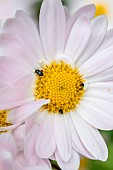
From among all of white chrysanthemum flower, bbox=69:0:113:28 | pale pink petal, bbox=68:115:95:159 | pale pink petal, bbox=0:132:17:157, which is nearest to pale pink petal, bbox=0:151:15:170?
pale pink petal, bbox=0:132:17:157

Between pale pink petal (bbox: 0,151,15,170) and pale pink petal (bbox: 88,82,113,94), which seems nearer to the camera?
pale pink petal (bbox: 0,151,15,170)

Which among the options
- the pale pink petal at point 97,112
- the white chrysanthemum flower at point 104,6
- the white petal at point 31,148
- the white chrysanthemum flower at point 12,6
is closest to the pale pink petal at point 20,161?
the white petal at point 31,148

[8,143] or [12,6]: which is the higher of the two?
[12,6]

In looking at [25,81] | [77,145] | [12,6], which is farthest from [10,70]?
[12,6]

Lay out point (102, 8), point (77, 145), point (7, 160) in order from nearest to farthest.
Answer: point (7, 160) → point (77, 145) → point (102, 8)

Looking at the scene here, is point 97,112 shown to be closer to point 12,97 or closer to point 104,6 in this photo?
point 12,97

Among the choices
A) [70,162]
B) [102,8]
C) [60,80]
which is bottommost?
[70,162]

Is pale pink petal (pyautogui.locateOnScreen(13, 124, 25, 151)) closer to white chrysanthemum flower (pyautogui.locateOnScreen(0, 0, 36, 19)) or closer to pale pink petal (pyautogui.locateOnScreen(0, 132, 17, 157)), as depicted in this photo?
pale pink petal (pyautogui.locateOnScreen(0, 132, 17, 157))
